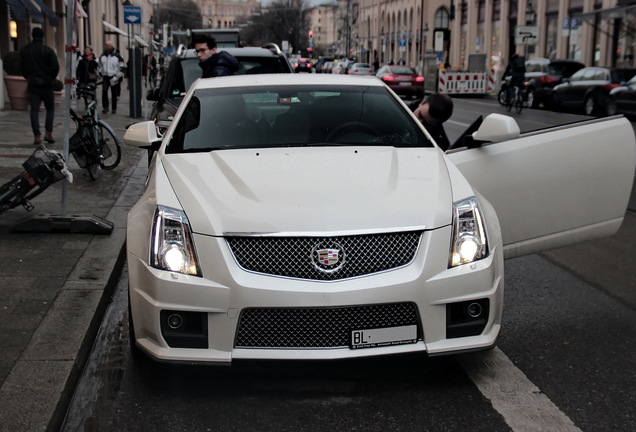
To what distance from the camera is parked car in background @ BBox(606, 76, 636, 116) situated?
22422mm

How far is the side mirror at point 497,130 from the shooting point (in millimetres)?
4996

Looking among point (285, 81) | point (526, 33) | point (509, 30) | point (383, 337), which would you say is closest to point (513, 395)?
point (383, 337)

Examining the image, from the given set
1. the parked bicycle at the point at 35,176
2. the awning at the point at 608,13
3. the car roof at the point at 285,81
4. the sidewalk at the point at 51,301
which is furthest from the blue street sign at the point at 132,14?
the awning at the point at 608,13

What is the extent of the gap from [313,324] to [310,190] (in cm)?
69

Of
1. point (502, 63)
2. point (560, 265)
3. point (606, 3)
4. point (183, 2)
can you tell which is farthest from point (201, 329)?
point (183, 2)

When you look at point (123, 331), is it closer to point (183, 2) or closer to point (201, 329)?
point (201, 329)

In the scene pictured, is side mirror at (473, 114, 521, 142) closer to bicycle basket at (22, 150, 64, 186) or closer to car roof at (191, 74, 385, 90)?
car roof at (191, 74, 385, 90)

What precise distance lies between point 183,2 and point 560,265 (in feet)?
519

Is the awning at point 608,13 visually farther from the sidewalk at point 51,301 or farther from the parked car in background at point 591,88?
the sidewalk at point 51,301

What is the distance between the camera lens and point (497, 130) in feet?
16.4

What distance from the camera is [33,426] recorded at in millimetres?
3484

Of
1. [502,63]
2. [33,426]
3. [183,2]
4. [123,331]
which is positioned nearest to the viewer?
[33,426]

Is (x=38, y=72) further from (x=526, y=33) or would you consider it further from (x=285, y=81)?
(x=526, y=33)

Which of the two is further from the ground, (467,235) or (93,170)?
(467,235)
